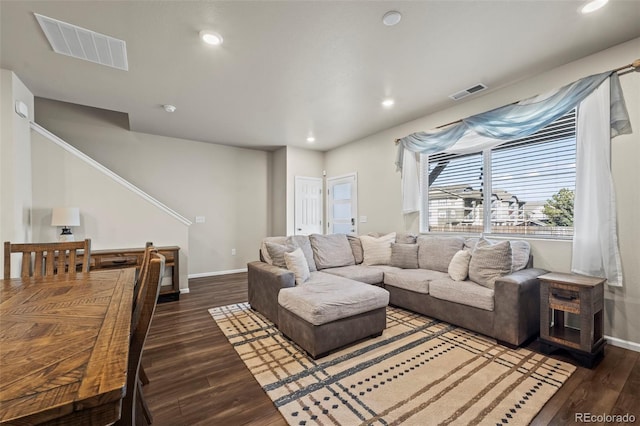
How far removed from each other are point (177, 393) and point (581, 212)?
368 centimetres

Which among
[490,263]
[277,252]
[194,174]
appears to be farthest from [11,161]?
[490,263]

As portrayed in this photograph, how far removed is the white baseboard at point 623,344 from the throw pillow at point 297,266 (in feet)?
9.39

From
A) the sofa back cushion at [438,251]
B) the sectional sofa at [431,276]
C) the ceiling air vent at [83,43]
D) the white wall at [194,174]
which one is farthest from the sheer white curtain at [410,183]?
the ceiling air vent at [83,43]

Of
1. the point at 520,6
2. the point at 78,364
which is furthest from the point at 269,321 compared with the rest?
the point at 520,6

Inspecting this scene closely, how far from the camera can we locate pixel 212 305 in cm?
365

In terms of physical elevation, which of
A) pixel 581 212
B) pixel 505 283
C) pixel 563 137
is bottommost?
pixel 505 283

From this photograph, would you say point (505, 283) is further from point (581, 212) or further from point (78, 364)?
point (78, 364)

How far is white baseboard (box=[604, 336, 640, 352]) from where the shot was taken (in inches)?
Result: 92.2

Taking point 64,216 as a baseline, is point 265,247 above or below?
below

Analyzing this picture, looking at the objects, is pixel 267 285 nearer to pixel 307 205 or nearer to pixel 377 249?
pixel 377 249

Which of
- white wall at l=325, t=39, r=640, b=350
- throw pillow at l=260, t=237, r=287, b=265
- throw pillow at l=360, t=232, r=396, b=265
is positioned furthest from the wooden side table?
throw pillow at l=260, t=237, r=287, b=265

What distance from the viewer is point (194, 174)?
5.38 m

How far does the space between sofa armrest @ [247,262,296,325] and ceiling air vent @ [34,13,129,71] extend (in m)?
2.47

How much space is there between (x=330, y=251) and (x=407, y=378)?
2088 mm
